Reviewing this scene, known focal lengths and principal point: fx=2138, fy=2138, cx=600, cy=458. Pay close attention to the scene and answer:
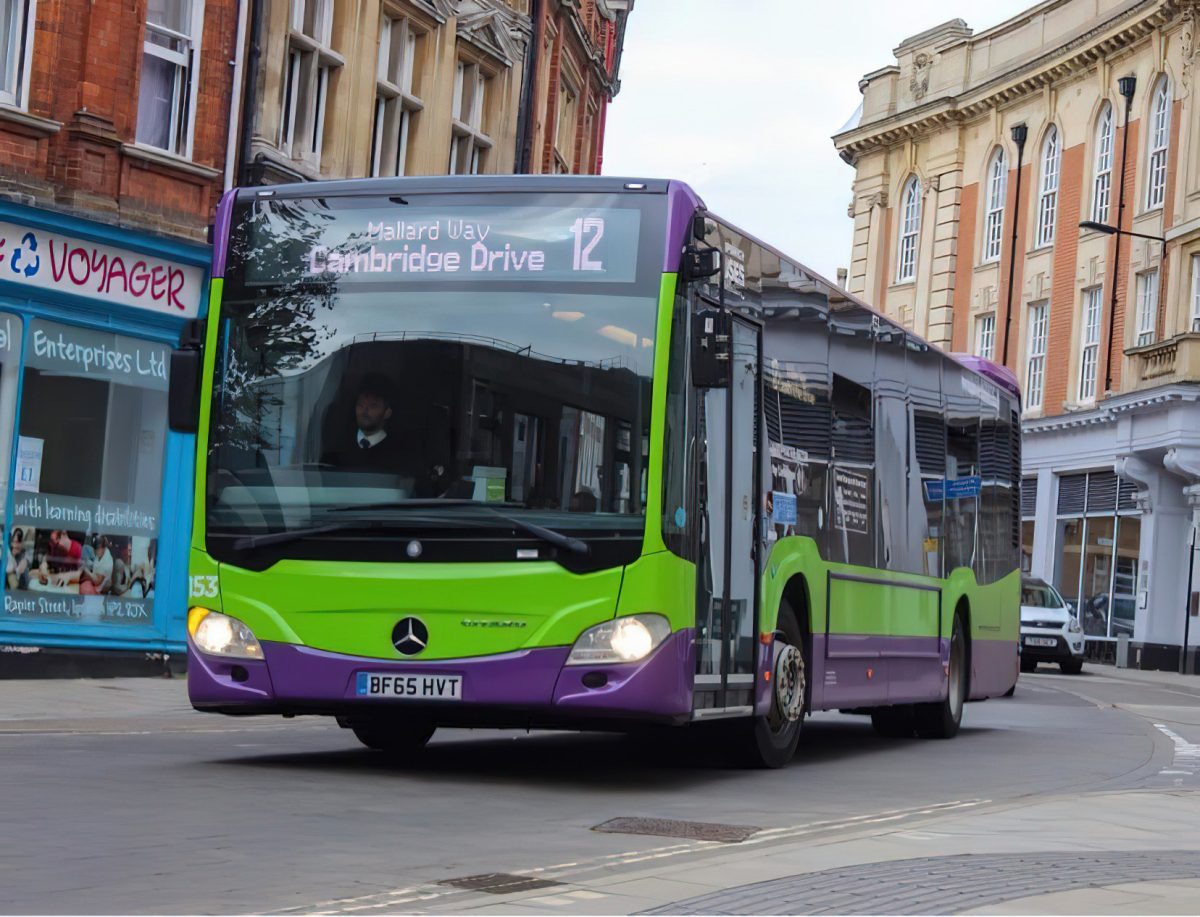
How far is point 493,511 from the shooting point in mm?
11211

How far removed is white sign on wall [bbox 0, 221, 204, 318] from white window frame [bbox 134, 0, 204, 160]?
4.45 feet

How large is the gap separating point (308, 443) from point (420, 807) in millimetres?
2261

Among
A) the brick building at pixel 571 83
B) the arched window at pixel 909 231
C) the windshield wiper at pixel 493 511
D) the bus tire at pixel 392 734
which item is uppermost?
the arched window at pixel 909 231

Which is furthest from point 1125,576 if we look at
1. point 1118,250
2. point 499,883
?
point 499,883

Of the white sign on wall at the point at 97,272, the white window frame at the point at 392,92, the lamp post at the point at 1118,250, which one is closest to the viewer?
the white sign on wall at the point at 97,272

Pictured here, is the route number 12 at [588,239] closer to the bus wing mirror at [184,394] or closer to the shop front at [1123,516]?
the bus wing mirror at [184,394]

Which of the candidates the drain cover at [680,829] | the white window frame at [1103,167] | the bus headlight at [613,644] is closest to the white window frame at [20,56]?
the bus headlight at [613,644]

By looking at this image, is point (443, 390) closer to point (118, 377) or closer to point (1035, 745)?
point (1035, 745)

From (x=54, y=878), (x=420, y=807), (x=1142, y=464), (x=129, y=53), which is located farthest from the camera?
(x=1142, y=464)

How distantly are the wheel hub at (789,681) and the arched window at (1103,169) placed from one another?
38.7m

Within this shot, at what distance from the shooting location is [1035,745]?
58.0 ft

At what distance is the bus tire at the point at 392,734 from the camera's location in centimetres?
1362

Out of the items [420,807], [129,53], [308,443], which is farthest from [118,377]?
[420,807]

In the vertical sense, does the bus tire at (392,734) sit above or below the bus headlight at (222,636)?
below
